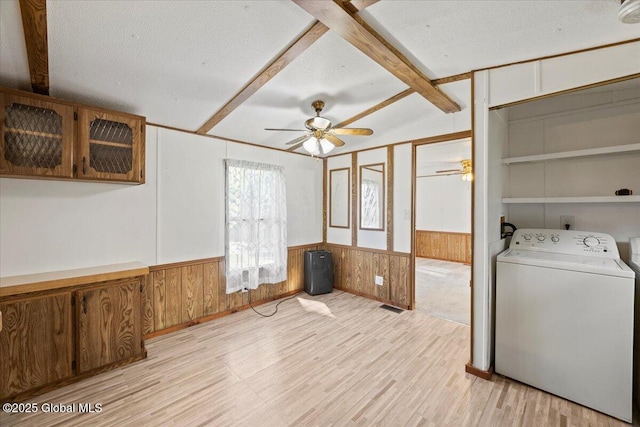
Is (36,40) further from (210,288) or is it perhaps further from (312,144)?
(210,288)

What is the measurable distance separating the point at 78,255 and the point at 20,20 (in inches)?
75.7

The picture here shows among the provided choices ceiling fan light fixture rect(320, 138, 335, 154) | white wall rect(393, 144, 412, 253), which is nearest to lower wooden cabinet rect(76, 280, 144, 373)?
ceiling fan light fixture rect(320, 138, 335, 154)

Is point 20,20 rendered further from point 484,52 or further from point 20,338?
point 484,52

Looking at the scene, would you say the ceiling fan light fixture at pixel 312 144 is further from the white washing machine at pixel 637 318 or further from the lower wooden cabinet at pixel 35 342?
the white washing machine at pixel 637 318

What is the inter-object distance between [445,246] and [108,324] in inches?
278

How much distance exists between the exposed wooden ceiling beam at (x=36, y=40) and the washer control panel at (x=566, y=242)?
3761mm

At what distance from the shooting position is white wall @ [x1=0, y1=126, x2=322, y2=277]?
2.29 meters

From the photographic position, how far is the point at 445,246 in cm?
712

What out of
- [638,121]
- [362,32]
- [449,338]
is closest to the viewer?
[362,32]

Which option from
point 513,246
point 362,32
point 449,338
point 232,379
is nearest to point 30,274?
point 232,379

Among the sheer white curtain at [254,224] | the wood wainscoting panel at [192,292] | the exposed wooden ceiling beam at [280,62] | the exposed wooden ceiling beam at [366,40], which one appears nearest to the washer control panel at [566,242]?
the exposed wooden ceiling beam at [366,40]

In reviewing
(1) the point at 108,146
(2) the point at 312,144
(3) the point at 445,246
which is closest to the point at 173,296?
(1) the point at 108,146

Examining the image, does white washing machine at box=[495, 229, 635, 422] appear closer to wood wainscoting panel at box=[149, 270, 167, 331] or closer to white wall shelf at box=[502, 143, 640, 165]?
white wall shelf at box=[502, 143, 640, 165]

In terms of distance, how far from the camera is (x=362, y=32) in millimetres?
1740
